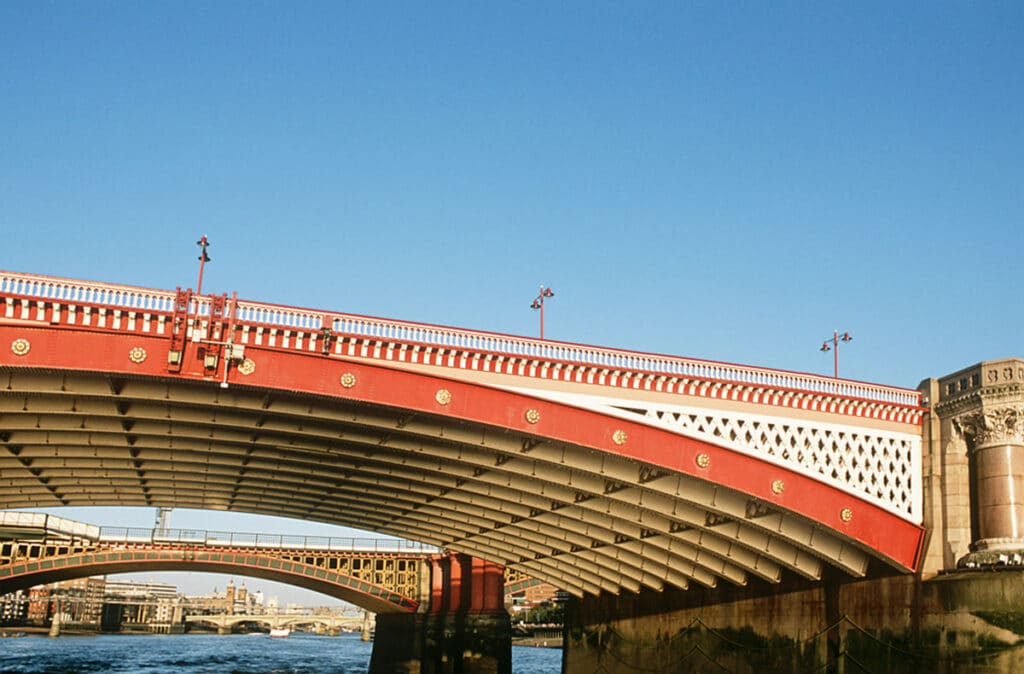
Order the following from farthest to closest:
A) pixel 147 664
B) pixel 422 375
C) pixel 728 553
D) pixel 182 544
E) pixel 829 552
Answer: pixel 147 664
pixel 182 544
pixel 728 553
pixel 829 552
pixel 422 375

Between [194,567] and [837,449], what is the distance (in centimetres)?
5451

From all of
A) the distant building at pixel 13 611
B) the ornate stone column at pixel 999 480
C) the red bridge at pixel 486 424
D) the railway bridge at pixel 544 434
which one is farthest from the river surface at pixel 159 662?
the distant building at pixel 13 611

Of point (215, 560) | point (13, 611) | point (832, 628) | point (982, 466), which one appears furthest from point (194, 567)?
point (13, 611)

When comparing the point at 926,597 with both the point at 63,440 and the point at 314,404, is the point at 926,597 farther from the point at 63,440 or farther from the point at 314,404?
the point at 63,440

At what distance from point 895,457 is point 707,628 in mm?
13654

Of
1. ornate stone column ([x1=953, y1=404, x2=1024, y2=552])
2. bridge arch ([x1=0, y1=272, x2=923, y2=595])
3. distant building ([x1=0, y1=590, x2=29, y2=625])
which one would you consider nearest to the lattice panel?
bridge arch ([x1=0, y1=272, x2=923, y2=595])

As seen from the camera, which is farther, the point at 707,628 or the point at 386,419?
the point at 707,628

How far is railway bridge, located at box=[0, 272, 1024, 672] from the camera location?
92.3ft

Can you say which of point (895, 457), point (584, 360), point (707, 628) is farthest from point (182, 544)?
point (895, 457)

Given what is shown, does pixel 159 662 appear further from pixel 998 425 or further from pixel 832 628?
pixel 998 425

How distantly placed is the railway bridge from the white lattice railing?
0.08m

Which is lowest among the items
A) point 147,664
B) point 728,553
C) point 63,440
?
point 147,664

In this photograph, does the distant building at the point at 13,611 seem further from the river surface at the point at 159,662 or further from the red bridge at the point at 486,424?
the red bridge at the point at 486,424

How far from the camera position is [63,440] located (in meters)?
36.5
